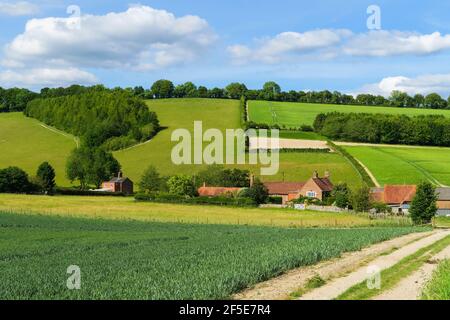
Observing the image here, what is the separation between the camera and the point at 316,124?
450 feet

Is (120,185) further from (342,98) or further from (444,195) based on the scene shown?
(342,98)

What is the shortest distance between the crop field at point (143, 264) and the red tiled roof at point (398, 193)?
57.9 m

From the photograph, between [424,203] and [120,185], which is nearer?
[424,203]

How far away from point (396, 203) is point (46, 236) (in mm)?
69748

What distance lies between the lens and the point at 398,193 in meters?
96.0

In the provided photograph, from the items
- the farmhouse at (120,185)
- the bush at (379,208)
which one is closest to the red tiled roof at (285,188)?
the bush at (379,208)

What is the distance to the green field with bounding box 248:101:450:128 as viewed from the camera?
480 ft

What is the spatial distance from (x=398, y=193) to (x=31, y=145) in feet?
299

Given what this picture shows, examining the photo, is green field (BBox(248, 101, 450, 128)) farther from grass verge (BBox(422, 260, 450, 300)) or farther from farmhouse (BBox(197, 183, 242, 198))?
grass verge (BBox(422, 260, 450, 300))

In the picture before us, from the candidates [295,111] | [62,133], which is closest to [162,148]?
[62,133]

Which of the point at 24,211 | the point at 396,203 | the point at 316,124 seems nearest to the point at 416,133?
the point at 316,124

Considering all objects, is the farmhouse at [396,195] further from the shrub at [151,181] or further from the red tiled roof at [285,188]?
the shrub at [151,181]

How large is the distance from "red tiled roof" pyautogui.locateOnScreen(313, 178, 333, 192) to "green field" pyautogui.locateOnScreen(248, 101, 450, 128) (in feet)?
125
